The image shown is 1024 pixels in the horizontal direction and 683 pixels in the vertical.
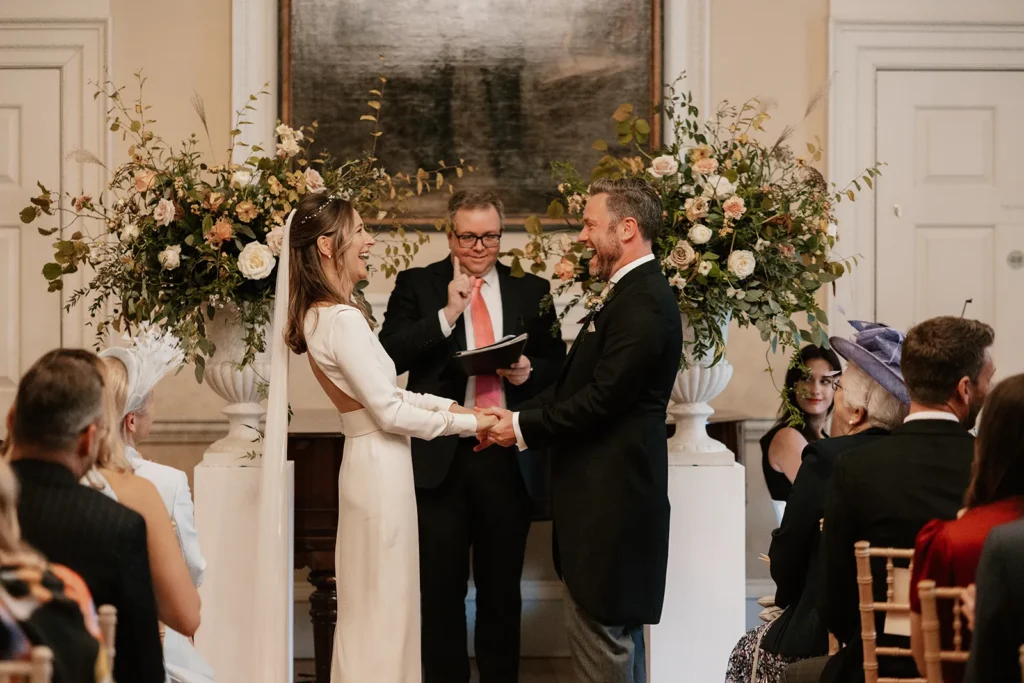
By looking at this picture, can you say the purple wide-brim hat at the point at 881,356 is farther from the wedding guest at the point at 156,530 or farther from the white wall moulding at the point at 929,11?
the white wall moulding at the point at 929,11

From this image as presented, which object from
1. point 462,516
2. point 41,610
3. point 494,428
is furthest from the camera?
point 462,516

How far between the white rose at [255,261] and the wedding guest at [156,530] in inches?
58.1

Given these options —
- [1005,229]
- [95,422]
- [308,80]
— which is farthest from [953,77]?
[95,422]

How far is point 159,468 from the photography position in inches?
106

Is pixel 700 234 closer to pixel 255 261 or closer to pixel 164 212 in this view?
pixel 255 261

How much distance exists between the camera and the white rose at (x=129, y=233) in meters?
3.63

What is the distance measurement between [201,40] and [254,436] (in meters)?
2.36

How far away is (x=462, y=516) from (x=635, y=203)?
3.89 ft

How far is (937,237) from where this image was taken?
5.52 meters

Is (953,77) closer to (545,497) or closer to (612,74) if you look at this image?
(612,74)

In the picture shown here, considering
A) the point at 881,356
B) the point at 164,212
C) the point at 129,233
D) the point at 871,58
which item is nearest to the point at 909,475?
the point at 881,356

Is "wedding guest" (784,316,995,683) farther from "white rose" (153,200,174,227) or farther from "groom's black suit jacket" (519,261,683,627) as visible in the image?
"white rose" (153,200,174,227)

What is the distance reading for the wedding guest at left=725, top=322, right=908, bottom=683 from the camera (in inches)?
109

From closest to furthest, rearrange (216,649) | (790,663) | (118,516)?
1. (118,516)
2. (790,663)
3. (216,649)
